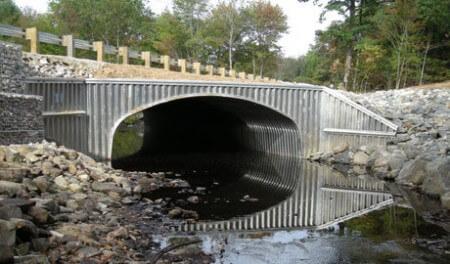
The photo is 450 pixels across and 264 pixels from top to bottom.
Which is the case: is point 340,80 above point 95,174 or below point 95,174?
above

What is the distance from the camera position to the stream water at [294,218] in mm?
10195

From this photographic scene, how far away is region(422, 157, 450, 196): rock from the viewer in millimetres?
15945

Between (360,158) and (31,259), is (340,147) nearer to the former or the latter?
(360,158)

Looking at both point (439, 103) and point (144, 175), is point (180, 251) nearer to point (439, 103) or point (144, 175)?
point (144, 175)

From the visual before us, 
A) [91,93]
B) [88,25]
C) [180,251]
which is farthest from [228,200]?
[88,25]

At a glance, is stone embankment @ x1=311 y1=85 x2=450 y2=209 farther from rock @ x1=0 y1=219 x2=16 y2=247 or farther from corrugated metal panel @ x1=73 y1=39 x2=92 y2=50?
rock @ x1=0 y1=219 x2=16 y2=247

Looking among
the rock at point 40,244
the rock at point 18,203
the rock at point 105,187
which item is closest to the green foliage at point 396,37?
the rock at point 105,187

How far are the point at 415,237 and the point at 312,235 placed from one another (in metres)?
2.46

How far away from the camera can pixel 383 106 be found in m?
24.6

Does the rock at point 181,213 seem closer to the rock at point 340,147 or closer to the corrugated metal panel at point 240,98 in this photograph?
the corrugated metal panel at point 240,98

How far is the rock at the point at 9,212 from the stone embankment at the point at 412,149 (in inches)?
474

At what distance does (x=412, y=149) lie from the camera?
19.6m

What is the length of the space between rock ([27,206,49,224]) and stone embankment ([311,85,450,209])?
1146 centimetres

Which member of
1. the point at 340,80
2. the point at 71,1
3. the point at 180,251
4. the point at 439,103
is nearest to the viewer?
the point at 180,251
